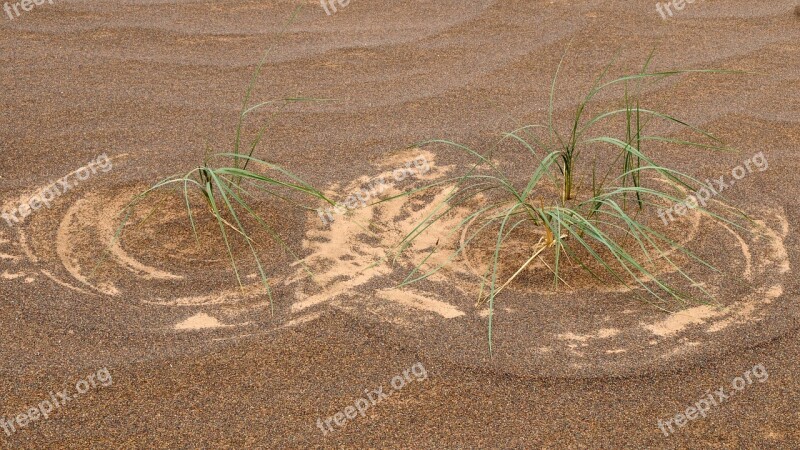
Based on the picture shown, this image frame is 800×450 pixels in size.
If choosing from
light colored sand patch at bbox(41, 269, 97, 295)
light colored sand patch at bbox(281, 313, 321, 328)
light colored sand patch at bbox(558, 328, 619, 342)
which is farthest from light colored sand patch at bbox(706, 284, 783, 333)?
light colored sand patch at bbox(41, 269, 97, 295)

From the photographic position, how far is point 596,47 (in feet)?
9.96

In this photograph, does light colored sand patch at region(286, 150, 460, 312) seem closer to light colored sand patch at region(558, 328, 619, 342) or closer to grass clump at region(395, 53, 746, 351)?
grass clump at region(395, 53, 746, 351)

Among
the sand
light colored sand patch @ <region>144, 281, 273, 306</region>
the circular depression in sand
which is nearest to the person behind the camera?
the sand

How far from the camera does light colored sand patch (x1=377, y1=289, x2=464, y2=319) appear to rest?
1770 millimetres

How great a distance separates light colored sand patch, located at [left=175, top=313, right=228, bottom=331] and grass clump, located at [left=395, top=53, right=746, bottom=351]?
1.22 feet

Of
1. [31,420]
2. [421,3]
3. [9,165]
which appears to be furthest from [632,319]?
[421,3]

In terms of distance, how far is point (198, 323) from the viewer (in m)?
1.75

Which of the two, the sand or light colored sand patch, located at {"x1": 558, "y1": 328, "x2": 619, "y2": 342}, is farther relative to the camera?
light colored sand patch, located at {"x1": 558, "y1": 328, "x2": 619, "y2": 342}

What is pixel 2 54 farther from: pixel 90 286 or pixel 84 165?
pixel 90 286

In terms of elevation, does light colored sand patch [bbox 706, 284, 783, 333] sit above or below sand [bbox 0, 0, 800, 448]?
below

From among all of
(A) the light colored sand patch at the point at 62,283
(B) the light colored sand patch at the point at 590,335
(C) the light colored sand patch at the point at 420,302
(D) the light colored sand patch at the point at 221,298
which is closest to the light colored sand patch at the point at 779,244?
(B) the light colored sand patch at the point at 590,335

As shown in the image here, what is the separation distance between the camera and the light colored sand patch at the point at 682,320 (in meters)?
1.72

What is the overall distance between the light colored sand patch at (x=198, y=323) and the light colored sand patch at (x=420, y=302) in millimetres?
322

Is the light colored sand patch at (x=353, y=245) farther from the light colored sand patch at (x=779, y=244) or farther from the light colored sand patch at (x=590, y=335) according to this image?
the light colored sand patch at (x=779, y=244)
